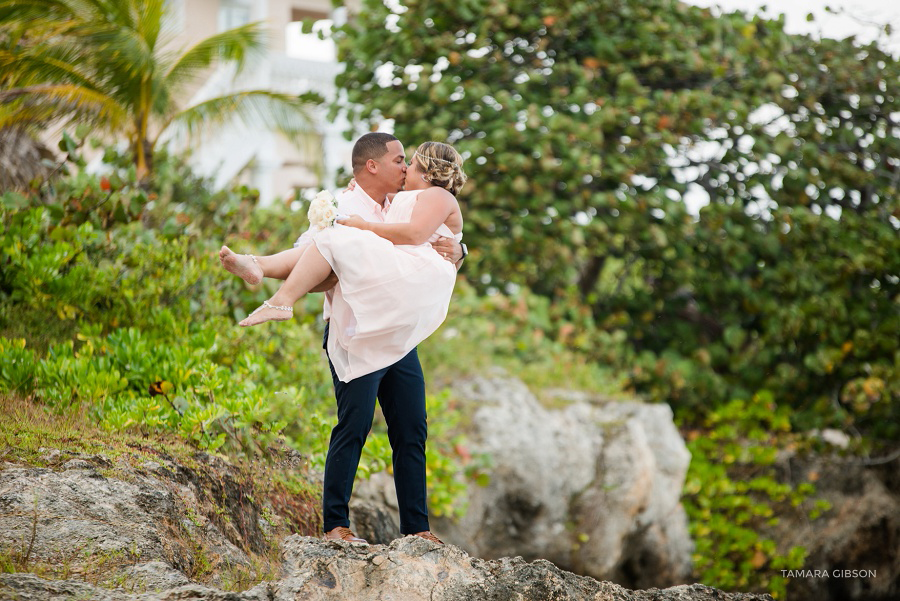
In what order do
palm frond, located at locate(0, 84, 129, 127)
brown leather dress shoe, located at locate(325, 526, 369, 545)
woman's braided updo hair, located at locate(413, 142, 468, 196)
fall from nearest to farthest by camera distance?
brown leather dress shoe, located at locate(325, 526, 369, 545), woman's braided updo hair, located at locate(413, 142, 468, 196), palm frond, located at locate(0, 84, 129, 127)

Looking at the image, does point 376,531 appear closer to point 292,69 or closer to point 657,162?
point 657,162

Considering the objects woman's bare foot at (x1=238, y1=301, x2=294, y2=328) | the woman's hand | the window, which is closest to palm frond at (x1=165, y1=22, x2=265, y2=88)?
the woman's hand

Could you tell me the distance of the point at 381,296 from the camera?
3.57 meters

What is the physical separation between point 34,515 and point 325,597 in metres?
1.06

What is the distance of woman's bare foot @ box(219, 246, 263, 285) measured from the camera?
3.60 m

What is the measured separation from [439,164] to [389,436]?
1.15 m

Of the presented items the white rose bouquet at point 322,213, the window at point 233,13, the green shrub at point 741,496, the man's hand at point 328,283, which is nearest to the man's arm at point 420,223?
the white rose bouquet at point 322,213

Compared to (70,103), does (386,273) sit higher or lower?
higher

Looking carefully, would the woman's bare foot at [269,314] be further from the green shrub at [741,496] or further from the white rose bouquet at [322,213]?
the green shrub at [741,496]

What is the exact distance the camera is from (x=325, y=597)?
3.06 m

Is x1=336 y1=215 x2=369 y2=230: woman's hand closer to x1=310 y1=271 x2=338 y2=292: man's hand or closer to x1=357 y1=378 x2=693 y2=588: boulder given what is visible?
x1=310 y1=271 x2=338 y2=292: man's hand

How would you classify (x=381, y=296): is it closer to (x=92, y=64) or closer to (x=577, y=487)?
(x=577, y=487)

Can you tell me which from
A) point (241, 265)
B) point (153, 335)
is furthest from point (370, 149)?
point (153, 335)

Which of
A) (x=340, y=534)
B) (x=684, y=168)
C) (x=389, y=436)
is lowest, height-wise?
(x=684, y=168)
